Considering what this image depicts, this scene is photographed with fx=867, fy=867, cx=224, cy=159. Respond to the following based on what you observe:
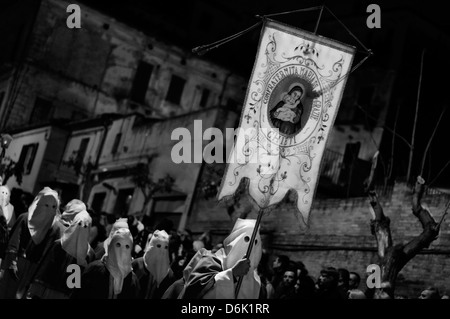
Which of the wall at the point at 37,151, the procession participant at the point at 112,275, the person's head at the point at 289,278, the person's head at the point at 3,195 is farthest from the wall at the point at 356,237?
the wall at the point at 37,151

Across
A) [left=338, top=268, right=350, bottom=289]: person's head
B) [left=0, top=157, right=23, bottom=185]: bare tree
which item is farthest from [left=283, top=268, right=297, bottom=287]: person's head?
[left=0, top=157, right=23, bottom=185]: bare tree

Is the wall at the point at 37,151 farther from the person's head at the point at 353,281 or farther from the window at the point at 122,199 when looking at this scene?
the person's head at the point at 353,281

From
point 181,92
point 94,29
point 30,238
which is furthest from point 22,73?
point 30,238

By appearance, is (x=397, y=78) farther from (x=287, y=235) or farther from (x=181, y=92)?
(x=287, y=235)

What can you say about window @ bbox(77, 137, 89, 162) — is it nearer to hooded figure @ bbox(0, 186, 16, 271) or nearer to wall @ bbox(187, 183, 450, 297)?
wall @ bbox(187, 183, 450, 297)

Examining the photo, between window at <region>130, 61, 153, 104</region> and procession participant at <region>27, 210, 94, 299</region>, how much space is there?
24.9 m

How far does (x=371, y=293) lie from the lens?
496 inches

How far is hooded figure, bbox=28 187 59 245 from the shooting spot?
11352 millimetres

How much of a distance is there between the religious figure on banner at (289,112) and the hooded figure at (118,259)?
2334mm

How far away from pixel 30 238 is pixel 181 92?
25462 mm

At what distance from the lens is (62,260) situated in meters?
11.2

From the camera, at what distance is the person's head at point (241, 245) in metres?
8.21
